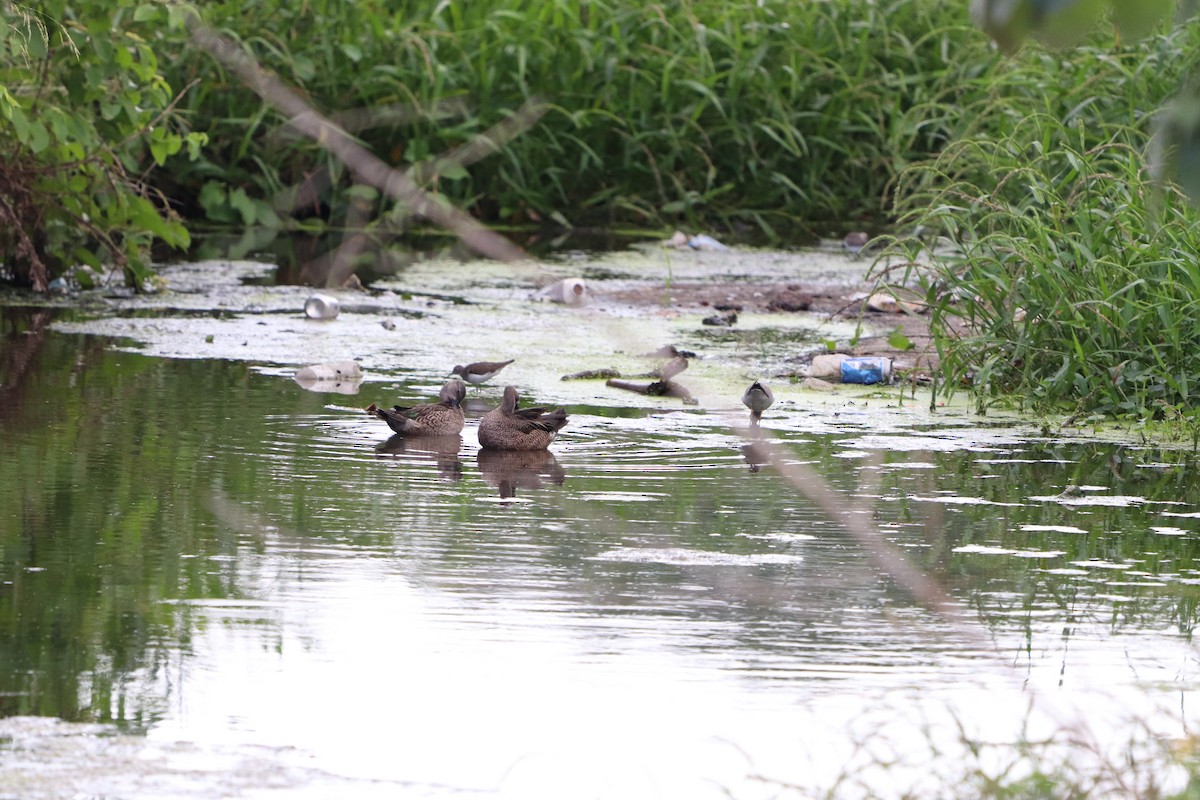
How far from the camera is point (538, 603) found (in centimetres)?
406

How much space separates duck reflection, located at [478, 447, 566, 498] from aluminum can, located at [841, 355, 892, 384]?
1831 mm

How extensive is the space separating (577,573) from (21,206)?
5.15 meters

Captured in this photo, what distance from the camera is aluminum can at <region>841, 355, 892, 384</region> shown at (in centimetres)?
729

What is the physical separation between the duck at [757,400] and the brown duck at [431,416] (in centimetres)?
96

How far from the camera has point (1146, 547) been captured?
475 cm

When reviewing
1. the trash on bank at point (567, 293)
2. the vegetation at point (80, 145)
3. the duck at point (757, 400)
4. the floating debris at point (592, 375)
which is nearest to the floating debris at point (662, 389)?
the floating debris at point (592, 375)

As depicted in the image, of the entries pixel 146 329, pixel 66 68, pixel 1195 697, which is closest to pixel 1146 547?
pixel 1195 697

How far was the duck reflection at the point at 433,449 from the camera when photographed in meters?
5.69

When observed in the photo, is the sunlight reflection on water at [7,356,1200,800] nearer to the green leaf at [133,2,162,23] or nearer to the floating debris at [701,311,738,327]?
the green leaf at [133,2,162,23]

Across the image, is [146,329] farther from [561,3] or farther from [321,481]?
[561,3]

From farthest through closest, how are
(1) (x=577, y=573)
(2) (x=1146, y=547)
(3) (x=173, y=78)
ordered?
(3) (x=173, y=78) → (2) (x=1146, y=547) → (1) (x=577, y=573)

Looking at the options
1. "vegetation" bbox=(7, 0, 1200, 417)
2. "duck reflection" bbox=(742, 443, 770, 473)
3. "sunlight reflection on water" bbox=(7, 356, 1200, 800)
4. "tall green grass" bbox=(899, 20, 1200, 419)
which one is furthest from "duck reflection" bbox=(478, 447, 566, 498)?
"vegetation" bbox=(7, 0, 1200, 417)

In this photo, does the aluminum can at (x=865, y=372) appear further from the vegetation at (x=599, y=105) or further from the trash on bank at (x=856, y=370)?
the vegetation at (x=599, y=105)

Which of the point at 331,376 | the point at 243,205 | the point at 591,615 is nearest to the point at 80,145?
the point at 331,376
